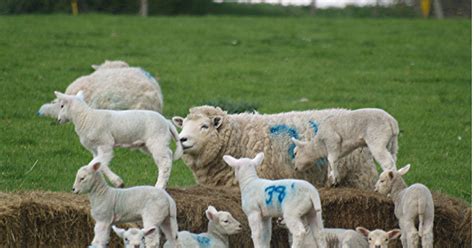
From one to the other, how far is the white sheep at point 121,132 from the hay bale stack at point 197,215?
16.2 inches

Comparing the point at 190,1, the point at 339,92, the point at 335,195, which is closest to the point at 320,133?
the point at 335,195

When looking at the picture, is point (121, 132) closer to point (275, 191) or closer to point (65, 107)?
point (65, 107)

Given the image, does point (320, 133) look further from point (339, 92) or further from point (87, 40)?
point (87, 40)

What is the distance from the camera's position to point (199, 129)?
11.0 m

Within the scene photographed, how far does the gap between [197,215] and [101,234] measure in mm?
1179

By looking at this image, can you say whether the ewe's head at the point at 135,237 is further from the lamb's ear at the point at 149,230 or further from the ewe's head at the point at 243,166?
the ewe's head at the point at 243,166

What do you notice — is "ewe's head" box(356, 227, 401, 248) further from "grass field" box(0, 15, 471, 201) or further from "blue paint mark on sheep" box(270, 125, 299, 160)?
"grass field" box(0, 15, 471, 201)

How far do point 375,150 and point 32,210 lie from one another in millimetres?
2833

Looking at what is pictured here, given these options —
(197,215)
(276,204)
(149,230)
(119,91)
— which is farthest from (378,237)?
(119,91)

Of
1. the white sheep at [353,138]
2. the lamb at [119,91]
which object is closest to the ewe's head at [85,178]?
the white sheep at [353,138]

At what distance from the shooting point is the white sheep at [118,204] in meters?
8.77

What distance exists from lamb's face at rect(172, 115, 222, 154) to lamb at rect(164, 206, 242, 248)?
152cm

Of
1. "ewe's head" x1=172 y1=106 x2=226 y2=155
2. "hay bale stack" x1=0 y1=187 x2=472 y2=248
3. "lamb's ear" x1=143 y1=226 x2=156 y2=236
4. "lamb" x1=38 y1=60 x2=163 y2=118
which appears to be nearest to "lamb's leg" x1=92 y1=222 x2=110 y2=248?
"lamb's ear" x1=143 y1=226 x2=156 y2=236

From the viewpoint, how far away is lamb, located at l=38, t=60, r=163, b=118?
15.7 meters
